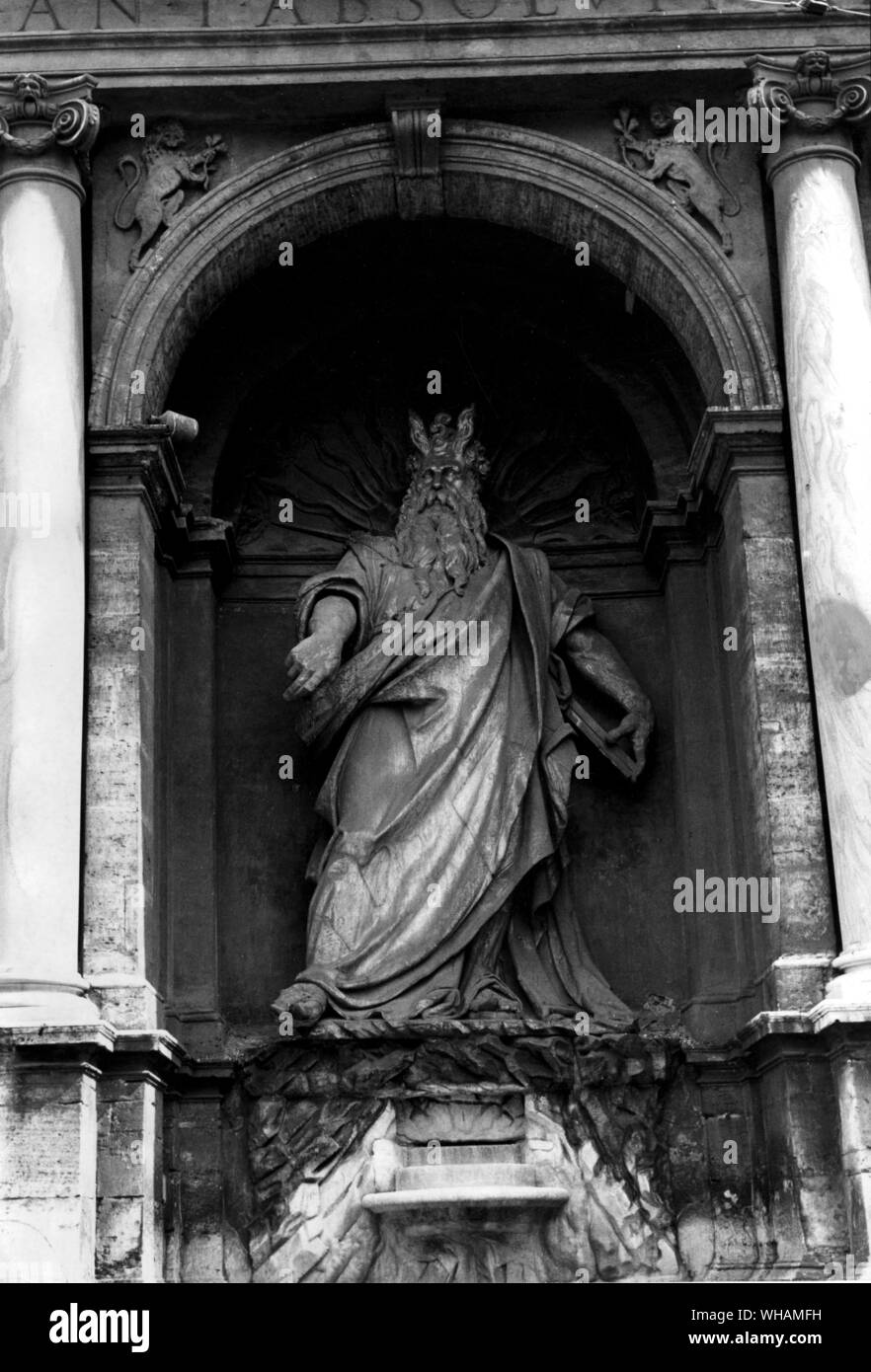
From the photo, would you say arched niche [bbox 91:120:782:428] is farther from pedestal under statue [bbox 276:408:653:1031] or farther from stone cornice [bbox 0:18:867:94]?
pedestal under statue [bbox 276:408:653:1031]

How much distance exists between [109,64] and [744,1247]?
23.1 feet

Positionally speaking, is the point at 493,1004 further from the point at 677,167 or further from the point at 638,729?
the point at 677,167

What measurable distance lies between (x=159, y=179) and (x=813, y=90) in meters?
3.56

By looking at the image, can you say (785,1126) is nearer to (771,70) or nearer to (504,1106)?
(504,1106)

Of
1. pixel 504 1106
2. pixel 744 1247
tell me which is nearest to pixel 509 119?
pixel 504 1106

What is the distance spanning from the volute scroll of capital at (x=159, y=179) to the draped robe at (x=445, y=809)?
2.13 metres

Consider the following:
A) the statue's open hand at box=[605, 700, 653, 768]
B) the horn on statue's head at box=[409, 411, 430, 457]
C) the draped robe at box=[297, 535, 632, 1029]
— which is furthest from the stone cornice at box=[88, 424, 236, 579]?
the statue's open hand at box=[605, 700, 653, 768]

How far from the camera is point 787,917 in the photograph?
11000 mm

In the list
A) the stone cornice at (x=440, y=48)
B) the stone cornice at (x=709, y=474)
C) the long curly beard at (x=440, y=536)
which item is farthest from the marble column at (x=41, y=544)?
the stone cornice at (x=709, y=474)

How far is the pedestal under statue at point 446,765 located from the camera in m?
12.0

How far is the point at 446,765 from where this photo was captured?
12.3 meters

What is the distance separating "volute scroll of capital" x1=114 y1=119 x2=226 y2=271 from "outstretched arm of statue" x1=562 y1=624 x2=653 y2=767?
10.6 feet

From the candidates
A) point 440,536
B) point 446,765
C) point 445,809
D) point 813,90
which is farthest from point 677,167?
point 445,809

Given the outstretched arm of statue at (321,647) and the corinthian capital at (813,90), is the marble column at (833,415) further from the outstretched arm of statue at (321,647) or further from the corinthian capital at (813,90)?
the outstretched arm of statue at (321,647)
